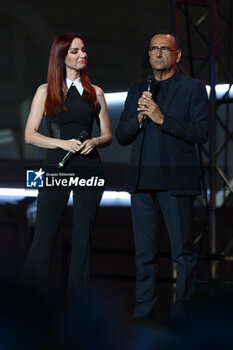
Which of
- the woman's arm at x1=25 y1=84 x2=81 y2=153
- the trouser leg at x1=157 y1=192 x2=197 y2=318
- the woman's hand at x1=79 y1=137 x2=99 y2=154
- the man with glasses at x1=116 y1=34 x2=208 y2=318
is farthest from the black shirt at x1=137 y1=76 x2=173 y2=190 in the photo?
the woman's arm at x1=25 y1=84 x2=81 y2=153

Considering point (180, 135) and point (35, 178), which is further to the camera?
point (35, 178)

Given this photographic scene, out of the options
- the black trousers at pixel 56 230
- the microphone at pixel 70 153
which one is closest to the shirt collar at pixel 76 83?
the microphone at pixel 70 153

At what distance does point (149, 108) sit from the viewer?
1.73m

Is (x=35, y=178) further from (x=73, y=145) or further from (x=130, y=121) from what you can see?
(x=130, y=121)

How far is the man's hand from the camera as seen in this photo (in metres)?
1.72

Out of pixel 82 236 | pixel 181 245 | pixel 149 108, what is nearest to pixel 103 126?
pixel 149 108

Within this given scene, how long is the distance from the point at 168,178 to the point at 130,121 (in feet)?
0.88

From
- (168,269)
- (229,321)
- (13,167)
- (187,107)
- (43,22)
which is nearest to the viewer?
(229,321)

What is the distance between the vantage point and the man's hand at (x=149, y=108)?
172 cm

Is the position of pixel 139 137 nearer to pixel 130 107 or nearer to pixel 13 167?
pixel 130 107

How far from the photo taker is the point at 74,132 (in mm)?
1829

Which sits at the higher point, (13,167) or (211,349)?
(13,167)

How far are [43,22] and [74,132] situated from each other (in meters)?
3.48

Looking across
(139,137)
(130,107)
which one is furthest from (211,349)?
(130,107)
